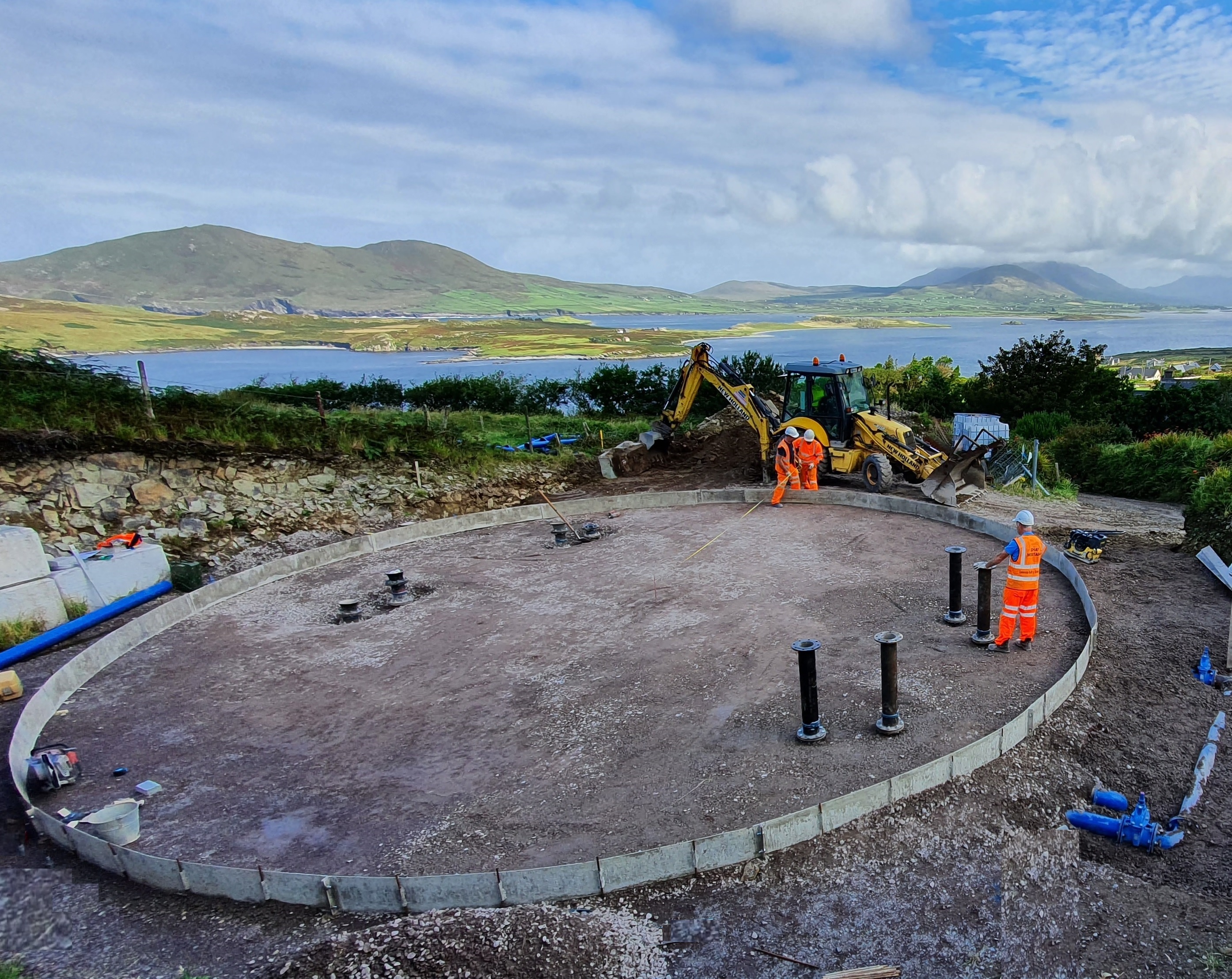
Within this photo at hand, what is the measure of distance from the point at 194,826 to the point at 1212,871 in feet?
25.9

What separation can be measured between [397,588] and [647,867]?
745 cm

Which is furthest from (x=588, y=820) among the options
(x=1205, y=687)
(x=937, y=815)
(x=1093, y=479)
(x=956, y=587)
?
(x=1093, y=479)

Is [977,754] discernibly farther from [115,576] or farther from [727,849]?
[115,576]

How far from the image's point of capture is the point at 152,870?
19.0 ft

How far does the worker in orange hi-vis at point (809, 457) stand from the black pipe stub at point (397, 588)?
831 centimetres

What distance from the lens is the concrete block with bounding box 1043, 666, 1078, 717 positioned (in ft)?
23.6

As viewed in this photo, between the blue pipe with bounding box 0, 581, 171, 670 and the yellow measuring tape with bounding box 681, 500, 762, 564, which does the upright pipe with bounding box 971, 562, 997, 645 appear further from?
the blue pipe with bounding box 0, 581, 171, 670

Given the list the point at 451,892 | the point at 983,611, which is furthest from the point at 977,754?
the point at 451,892

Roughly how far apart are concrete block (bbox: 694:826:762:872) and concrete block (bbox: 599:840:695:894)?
7 cm

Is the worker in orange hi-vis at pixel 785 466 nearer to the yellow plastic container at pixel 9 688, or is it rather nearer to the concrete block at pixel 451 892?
the concrete block at pixel 451 892

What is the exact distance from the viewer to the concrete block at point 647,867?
210 inches

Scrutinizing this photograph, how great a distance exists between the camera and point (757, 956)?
15.9 feet

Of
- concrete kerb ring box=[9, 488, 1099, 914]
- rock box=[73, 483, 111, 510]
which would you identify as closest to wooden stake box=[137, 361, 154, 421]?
rock box=[73, 483, 111, 510]

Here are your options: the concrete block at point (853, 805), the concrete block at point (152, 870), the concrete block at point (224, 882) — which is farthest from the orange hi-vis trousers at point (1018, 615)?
the concrete block at point (152, 870)
